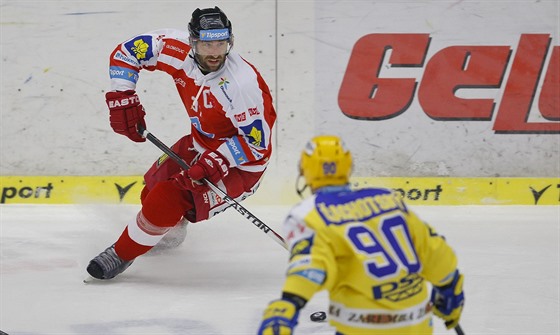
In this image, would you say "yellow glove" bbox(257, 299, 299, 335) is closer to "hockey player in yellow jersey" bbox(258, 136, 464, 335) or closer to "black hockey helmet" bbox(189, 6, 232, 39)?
"hockey player in yellow jersey" bbox(258, 136, 464, 335)

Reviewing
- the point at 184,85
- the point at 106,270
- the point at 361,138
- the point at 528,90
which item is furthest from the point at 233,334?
the point at 528,90

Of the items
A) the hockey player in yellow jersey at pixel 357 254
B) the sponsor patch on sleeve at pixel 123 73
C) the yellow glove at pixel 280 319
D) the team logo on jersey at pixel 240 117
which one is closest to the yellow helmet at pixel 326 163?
the hockey player in yellow jersey at pixel 357 254

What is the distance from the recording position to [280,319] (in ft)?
7.44

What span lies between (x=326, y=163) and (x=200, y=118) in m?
2.22

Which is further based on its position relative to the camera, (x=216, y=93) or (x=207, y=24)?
(x=216, y=93)

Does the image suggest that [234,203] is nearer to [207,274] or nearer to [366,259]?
[207,274]

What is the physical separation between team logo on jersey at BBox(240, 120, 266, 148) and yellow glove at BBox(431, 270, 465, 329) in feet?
6.21

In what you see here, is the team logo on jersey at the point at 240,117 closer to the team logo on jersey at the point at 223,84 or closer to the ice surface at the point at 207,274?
the team logo on jersey at the point at 223,84

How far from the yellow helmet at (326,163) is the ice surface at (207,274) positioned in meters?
1.48

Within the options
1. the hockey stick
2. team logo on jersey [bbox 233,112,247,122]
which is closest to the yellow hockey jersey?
the hockey stick

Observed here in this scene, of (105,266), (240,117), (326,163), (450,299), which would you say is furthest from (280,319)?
(105,266)

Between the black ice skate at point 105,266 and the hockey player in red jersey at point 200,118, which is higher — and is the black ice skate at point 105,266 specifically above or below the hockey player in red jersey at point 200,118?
below

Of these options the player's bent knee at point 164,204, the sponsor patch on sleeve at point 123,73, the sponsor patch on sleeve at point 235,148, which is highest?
the sponsor patch on sleeve at point 123,73

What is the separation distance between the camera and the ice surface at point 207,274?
157 inches
